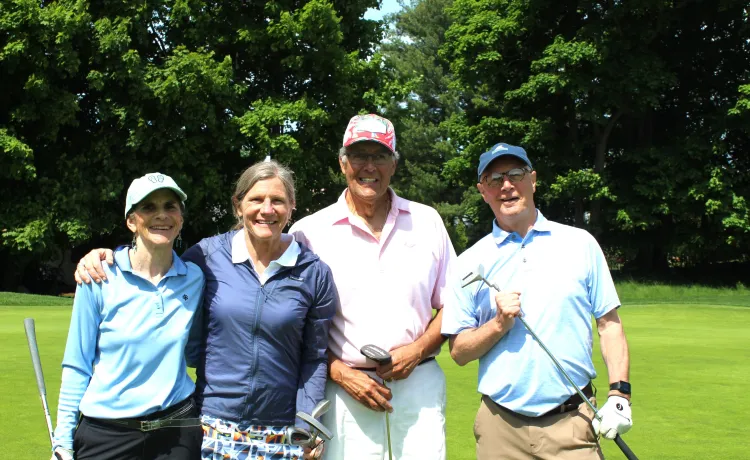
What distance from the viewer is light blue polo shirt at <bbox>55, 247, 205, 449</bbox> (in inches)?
120

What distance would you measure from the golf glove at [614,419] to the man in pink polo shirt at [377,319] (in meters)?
0.75

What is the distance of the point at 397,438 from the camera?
12.0ft

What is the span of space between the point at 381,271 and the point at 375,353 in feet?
1.41

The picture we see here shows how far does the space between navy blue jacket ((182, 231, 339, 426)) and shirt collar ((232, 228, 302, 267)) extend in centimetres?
3

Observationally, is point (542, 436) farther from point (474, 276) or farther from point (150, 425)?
point (150, 425)

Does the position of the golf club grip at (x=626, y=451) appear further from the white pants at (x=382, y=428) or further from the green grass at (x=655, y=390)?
the green grass at (x=655, y=390)

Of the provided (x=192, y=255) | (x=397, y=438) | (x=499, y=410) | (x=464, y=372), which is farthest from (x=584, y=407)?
(x=464, y=372)

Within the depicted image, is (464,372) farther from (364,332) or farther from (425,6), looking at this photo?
(425,6)

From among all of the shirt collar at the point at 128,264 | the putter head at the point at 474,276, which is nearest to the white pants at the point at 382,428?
the putter head at the point at 474,276

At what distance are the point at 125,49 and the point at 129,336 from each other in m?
22.7

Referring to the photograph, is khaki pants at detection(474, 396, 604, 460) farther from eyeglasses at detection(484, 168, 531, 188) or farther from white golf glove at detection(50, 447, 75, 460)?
white golf glove at detection(50, 447, 75, 460)

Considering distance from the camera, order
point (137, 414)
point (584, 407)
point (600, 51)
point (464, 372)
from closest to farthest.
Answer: point (137, 414), point (584, 407), point (464, 372), point (600, 51)

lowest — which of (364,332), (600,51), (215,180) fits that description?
(364,332)

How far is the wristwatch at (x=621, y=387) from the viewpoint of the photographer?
338 centimetres
